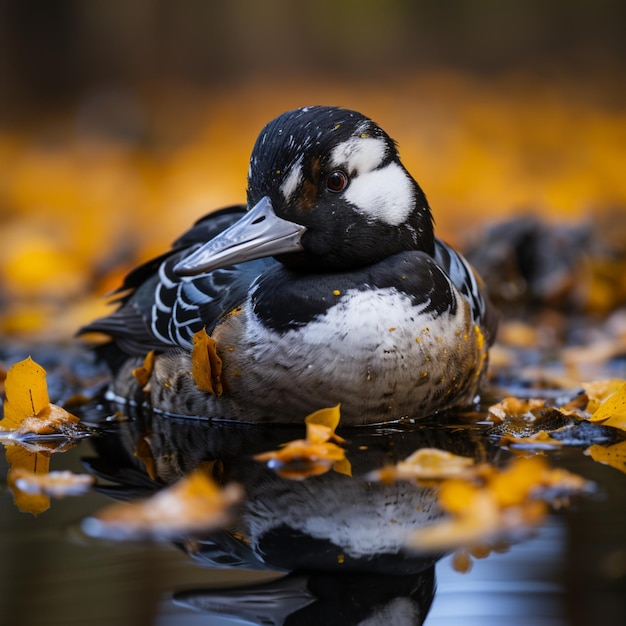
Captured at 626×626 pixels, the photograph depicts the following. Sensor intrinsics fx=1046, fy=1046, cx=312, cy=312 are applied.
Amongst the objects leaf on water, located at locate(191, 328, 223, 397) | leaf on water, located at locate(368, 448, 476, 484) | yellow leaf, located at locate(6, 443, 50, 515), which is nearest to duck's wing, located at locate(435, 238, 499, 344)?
leaf on water, located at locate(191, 328, 223, 397)

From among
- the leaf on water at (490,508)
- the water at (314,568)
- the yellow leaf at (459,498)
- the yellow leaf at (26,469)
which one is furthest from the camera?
the yellow leaf at (26,469)

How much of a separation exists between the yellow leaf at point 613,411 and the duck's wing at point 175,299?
5.20 feet

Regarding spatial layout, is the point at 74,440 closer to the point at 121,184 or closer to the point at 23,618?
the point at 23,618

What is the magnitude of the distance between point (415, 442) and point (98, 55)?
11882 mm

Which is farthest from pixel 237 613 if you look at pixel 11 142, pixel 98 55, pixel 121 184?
pixel 98 55

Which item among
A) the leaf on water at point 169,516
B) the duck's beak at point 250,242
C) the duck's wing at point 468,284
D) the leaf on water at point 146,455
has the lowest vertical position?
the leaf on water at point 146,455

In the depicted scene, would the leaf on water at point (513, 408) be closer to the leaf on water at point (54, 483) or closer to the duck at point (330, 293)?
the duck at point (330, 293)

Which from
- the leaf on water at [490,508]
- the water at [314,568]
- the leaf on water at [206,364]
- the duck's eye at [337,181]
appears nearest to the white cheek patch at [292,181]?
the duck's eye at [337,181]

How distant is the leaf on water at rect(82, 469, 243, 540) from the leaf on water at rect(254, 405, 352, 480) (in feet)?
1.58

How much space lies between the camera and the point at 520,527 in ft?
10.3

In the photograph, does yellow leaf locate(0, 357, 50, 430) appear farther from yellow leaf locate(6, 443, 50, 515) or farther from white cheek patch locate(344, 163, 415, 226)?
white cheek patch locate(344, 163, 415, 226)

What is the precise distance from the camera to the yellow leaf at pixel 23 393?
4422 millimetres

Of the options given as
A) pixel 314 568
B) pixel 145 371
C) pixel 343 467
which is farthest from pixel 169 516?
pixel 145 371

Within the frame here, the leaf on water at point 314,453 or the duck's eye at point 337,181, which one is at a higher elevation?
the duck's eye at point 337,181
